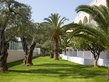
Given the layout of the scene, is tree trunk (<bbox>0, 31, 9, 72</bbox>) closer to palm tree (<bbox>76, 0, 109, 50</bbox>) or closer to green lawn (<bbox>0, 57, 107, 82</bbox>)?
green lawn (<bbox>0, 57, 107, 82</bbox>)

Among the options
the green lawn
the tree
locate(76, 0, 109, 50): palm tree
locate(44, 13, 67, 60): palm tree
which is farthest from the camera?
locate(44, 13, 67, 60): palm tree

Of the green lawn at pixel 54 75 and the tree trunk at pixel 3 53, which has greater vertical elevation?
the tree trunk at pixel 3 53

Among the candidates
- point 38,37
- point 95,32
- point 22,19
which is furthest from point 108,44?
point 38,37

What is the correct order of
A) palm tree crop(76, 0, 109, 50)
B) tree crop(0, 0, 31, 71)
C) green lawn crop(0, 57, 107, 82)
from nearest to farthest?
palm tree crop(76, 0, 109, 50) < green lawn crop(0, 57, 107, 82) < tree crop(0, 0, 31, 71)

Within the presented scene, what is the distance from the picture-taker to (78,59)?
135 feet

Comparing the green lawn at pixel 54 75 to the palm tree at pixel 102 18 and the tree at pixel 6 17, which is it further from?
the palm tree at pixel 102 18

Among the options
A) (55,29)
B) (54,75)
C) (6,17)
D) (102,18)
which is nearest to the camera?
(102,18)

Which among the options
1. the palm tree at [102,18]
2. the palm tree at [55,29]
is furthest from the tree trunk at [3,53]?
the palm tree at [55,29]

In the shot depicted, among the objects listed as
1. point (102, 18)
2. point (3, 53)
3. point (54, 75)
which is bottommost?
point (54, 75)

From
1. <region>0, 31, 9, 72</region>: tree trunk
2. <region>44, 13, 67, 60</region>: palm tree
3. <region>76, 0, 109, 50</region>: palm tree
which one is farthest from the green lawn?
<region>44, 13, 67, 60</region>: palm tree

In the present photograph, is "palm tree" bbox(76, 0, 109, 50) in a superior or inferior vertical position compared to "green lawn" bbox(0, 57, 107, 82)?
superior

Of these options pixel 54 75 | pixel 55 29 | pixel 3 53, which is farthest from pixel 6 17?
pixel 55 29

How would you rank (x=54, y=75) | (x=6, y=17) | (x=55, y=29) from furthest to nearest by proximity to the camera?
(x=55, y=29), (x=6, y=17), (x=54, y=75)

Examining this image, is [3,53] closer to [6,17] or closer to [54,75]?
[6,17]
